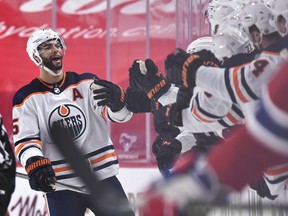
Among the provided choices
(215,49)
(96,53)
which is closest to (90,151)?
(215,49)

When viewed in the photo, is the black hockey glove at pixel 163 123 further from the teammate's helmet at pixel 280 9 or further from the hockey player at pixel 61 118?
the teammate's helmet at pixel 280 9

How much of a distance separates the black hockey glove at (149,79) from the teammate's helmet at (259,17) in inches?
10.9

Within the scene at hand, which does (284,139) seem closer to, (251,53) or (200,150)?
(251,53)

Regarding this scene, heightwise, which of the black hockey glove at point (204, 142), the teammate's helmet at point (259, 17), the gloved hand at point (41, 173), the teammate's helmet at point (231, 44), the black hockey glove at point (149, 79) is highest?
the teammate's helmet at point (259, 17)

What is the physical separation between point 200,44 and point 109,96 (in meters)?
0.35

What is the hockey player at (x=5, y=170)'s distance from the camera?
54.4 inches

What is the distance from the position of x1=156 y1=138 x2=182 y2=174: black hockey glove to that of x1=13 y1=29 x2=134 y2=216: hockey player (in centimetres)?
13

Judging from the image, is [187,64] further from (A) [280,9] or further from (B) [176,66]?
(A) [280,9]

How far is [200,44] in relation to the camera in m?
1.52

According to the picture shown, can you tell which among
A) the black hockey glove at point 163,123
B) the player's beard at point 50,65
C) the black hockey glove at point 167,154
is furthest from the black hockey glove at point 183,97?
the player's beard at point 50,65

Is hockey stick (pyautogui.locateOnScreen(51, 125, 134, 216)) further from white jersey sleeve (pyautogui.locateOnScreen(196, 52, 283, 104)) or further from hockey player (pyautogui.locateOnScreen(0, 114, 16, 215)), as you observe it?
hockey player (pyautogui.locateOnScreen(0, 114, 16, 215))

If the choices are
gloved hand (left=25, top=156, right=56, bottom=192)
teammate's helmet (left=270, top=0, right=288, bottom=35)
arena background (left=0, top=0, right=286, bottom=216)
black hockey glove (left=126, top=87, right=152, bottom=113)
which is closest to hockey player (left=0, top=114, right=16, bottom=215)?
gloved hand (left=25, top=156, right=56, bottom=192)

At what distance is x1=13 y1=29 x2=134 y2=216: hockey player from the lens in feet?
5.82

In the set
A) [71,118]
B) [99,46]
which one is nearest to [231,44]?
[71,118]
